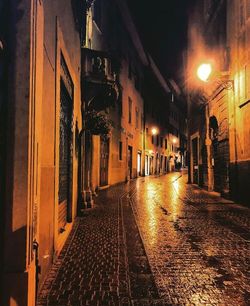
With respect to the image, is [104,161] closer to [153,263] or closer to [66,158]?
[66,158]

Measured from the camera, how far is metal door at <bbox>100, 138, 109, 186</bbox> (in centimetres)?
1928

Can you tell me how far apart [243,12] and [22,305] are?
12264 mm

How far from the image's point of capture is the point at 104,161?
1997 cm

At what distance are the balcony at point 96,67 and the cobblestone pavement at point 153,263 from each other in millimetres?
5600

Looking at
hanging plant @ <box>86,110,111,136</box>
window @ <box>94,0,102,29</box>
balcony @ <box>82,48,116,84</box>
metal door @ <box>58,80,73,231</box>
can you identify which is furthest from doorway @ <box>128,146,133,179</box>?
metal door @ <box>58,80,73,231</box>

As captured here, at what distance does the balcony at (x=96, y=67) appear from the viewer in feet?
39.5

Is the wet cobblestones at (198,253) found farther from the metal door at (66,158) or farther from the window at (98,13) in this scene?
→ the window at (98,13)

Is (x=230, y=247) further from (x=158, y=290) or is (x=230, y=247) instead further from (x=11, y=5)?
(x=11, y=5)

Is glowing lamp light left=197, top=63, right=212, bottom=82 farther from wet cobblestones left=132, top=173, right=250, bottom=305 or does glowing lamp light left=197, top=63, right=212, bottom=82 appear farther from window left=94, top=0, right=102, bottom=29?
window left=94, top=0, right=102, bottom=29

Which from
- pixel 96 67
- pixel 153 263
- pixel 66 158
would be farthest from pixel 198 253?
pixel 96 67

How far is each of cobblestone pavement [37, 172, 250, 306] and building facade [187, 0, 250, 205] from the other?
13.8ft

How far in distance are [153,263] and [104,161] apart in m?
14.9

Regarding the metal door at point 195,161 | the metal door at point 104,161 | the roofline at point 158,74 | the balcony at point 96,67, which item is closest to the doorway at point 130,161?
the metal door at point 195,161

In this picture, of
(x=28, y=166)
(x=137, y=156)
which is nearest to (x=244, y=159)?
(x=28, y=166)
